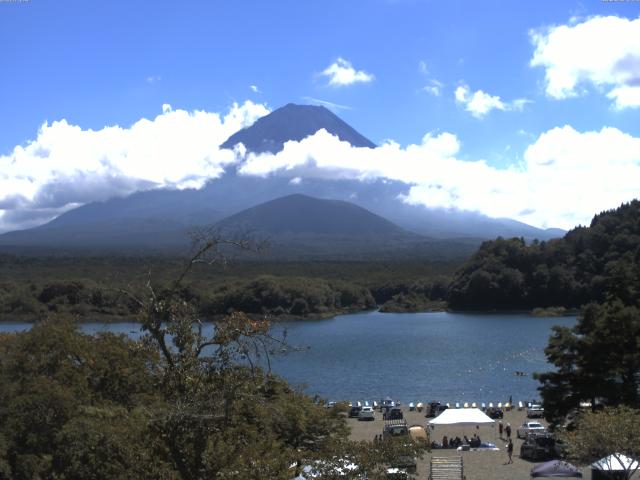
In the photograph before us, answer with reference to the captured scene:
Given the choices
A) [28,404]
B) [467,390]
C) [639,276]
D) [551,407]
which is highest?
[639,276]

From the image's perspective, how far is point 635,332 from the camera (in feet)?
55.7

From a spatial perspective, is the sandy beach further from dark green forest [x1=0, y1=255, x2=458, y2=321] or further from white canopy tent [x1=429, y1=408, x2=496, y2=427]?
dark green forest [x1=0, y1=255, x2=458, y2=321]

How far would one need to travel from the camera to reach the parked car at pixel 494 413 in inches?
984

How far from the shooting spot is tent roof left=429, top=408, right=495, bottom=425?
747 inches

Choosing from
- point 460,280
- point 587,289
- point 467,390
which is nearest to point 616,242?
point 587,289

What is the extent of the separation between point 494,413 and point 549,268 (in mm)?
51093

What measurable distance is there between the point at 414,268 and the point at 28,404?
92275 millimetres

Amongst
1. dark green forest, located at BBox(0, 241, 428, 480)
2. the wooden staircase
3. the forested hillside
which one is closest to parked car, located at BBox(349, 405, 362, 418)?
the wooden staircase

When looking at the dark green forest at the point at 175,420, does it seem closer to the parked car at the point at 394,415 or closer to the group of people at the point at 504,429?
the group of people at the point at 504,429

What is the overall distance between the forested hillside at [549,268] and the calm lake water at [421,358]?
702 cm

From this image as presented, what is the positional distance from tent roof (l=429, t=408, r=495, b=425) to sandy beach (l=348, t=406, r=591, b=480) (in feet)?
2.37

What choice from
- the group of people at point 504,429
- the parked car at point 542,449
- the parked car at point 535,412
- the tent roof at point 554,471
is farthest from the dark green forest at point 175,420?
the parked car at point 535,412

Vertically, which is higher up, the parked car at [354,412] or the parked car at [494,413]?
the parked car at [494,413]

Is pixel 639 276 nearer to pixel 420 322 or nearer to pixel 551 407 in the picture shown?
pixel 551 407
